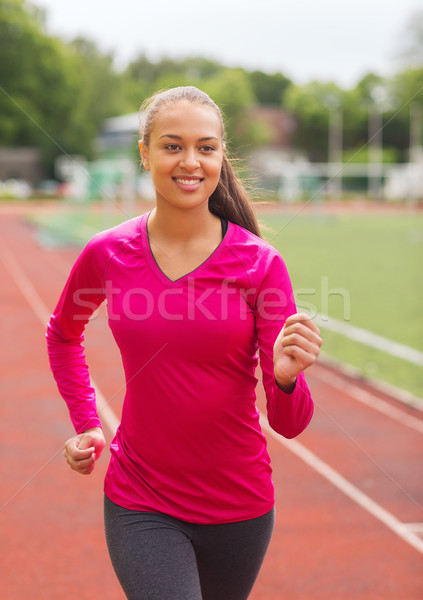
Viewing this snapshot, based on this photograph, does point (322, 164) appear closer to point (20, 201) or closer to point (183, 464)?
point (20, 201)

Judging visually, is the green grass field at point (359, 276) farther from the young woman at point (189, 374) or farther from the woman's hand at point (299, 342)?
the woman's hand at point (299, 342)

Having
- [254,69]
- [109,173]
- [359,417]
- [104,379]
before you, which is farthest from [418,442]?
[254,69]

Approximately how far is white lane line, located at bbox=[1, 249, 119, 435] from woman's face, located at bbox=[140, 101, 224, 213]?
412cm

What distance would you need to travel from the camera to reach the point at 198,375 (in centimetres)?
193

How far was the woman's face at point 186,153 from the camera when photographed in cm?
195

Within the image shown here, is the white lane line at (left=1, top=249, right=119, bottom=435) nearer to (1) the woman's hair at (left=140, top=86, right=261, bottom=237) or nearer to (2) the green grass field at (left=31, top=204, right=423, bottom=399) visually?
(2) the green grass field at (left=31, top=204, right=423, bottom=399)

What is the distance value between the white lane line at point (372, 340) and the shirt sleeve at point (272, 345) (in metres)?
6.82

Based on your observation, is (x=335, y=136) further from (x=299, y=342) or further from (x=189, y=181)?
(x=299, y=342)

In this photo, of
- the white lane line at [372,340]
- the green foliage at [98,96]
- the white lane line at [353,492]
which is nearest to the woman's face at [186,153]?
the white lane line at [353,492]

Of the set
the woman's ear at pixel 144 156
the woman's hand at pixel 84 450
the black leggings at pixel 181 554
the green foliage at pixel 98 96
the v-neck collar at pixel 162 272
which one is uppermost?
the woman's ear at pixel 144 156

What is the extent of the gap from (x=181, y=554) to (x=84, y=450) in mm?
382

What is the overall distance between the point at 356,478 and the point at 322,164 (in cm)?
6642

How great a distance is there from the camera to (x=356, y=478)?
16.8ft

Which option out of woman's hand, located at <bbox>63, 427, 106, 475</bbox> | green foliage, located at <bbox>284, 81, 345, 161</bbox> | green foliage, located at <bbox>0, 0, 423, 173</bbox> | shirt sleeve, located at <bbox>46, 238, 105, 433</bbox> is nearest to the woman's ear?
shirt sleeve, located at <bbox>46, 238, 105, 433</bbox>
